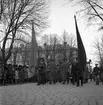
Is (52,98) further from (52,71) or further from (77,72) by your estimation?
(52,71)

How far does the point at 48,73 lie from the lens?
18922mm

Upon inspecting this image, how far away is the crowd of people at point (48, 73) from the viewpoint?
1600cm

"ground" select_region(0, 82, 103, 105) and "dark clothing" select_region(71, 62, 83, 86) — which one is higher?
"dark clothing" select_region(71, 62, 83, 86)

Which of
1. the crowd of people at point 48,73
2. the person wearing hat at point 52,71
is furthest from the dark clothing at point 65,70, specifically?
the person wearing hat at point 52,71

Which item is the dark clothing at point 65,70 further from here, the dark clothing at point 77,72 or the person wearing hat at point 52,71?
the dark clothing at point 77,72

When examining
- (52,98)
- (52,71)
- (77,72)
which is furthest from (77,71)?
(52,98)

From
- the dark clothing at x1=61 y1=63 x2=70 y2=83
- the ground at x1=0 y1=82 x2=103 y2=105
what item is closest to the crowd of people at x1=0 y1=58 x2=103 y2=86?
the dark clothing at x1=61 y1=63 x2=70 y2=83

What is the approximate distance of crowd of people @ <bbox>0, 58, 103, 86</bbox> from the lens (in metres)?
16.0

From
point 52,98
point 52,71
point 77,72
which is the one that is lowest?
point 52,98

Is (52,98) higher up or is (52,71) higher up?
(52,71)

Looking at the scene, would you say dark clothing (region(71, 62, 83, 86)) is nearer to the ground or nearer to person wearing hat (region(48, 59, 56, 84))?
person wearing hat (region(48, 59, 56, 84))

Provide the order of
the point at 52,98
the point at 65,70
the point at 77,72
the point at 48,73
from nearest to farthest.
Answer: the point at 52,98, the point at 77,72, the point at 65,70, the point at 48,73

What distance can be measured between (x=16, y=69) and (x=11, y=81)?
119 centimetres

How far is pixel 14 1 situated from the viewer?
22.1m
